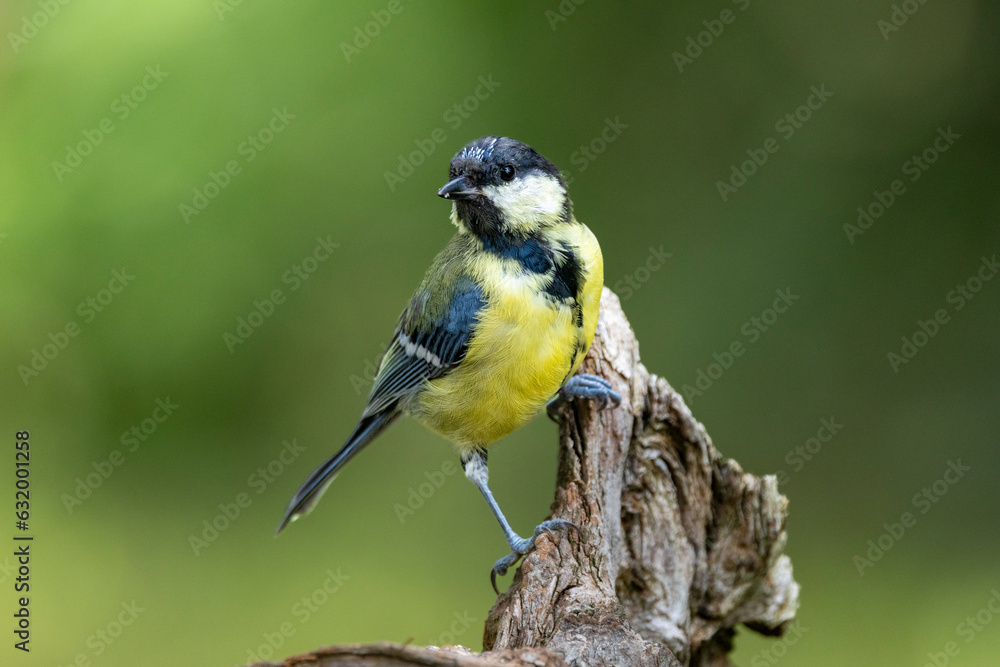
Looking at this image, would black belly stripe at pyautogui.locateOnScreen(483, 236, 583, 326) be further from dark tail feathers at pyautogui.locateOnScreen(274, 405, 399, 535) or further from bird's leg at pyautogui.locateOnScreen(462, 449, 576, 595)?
dark tail feathers at pyautogui.locateOnScreen(274, 405, 399, 535)

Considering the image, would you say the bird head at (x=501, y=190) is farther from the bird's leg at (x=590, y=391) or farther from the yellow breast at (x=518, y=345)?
the bird's leg at (x=590, y=391)

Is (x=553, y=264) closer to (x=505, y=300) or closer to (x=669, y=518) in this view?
(x=505, y=300)

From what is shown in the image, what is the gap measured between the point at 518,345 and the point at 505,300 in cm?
14

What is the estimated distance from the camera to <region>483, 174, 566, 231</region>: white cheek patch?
248 centimetres

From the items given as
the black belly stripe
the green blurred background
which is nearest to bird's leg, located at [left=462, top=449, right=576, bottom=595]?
the black belly stripe

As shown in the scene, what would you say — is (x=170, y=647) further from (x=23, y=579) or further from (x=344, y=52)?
(x=344, y=52)

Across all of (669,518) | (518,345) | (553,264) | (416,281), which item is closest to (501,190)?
(553,264)

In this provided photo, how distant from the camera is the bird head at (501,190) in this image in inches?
96.7

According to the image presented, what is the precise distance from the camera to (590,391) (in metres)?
2.77

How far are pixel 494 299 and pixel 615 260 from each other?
7.23ft

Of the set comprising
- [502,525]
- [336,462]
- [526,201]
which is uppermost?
[526,201]

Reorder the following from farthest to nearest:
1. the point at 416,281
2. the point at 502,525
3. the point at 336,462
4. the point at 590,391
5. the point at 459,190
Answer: the point at 416,281 → the point at 336,462 → the point at 590,391 → the point at 502,525 → the point at 459,190

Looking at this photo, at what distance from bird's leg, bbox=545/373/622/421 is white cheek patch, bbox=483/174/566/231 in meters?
0.53

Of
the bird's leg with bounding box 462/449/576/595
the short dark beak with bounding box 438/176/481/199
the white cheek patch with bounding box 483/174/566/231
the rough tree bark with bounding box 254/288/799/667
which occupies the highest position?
the white cheek patch with bounding box 483/174/566/231
